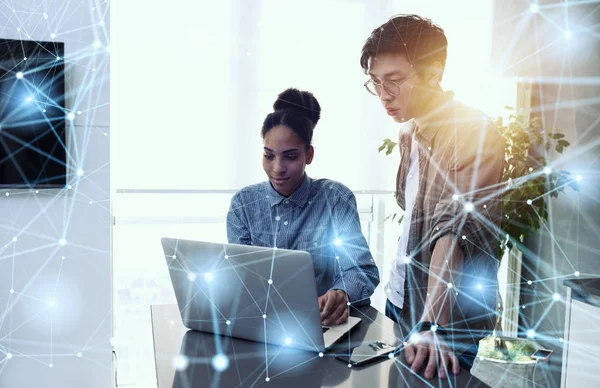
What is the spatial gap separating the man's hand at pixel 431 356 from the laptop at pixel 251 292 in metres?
0.19

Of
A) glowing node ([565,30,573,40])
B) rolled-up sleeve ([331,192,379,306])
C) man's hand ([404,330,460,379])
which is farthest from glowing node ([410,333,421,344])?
glowing node ([565,30,573,40])

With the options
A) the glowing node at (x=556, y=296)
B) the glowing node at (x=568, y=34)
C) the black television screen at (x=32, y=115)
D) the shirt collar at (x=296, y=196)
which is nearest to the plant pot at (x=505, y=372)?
the glowing node at (x=556, y=296)

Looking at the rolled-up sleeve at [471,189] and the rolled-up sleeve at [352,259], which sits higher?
the rolled-up sleeve at [471,189]

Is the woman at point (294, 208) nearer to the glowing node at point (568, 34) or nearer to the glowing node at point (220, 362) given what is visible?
the glowing node at point (220, 362)

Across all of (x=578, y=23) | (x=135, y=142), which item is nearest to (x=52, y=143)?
(x=135, y=142)

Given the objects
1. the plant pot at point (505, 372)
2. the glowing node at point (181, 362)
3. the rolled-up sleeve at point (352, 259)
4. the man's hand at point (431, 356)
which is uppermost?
the rolled-up sleeve at point (352, 259)

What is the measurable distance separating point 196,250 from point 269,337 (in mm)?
261

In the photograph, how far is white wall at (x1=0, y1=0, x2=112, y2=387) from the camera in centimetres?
249

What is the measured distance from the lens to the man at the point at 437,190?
1.51m

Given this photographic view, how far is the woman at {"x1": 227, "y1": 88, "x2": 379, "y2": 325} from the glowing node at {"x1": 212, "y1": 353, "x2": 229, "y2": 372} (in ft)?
2.37

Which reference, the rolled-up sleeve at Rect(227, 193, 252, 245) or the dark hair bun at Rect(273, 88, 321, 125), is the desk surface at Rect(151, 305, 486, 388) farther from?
the dark hair bun at Rect(273, 88, 321, 125)

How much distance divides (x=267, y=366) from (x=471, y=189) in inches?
28.3

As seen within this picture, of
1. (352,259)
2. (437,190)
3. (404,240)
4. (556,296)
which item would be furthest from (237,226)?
(556,296)

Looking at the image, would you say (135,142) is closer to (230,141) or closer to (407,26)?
(230,141)
